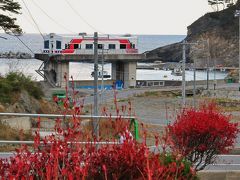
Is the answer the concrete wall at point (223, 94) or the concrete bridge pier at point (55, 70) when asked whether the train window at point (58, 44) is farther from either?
the concrete wall at point (223, 94)

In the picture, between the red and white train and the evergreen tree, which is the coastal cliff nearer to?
the red and white train

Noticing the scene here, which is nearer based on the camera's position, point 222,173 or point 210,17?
point 222,173

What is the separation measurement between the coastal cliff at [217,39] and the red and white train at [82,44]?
228 feet

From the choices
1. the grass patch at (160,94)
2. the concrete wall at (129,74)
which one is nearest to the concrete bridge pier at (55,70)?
the concrete wall at (129,74)

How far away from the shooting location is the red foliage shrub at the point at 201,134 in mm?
9578

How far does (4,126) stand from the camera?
17.9 meters

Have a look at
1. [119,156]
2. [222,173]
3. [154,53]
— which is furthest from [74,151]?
[154,53]

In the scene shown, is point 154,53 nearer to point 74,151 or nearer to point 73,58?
point 73,58

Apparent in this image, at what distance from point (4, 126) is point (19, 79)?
1577cm

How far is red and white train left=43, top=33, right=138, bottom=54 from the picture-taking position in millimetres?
81938

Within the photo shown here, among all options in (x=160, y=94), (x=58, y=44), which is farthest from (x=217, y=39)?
(x=160, y=94)

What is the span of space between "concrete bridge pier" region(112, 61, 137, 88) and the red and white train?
2609 millimetres

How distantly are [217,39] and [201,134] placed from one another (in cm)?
15913

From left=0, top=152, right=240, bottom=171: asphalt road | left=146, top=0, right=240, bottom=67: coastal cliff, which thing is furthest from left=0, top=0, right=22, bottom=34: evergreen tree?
left=146, top=0, right=240, bottom=67: coastal cliff
